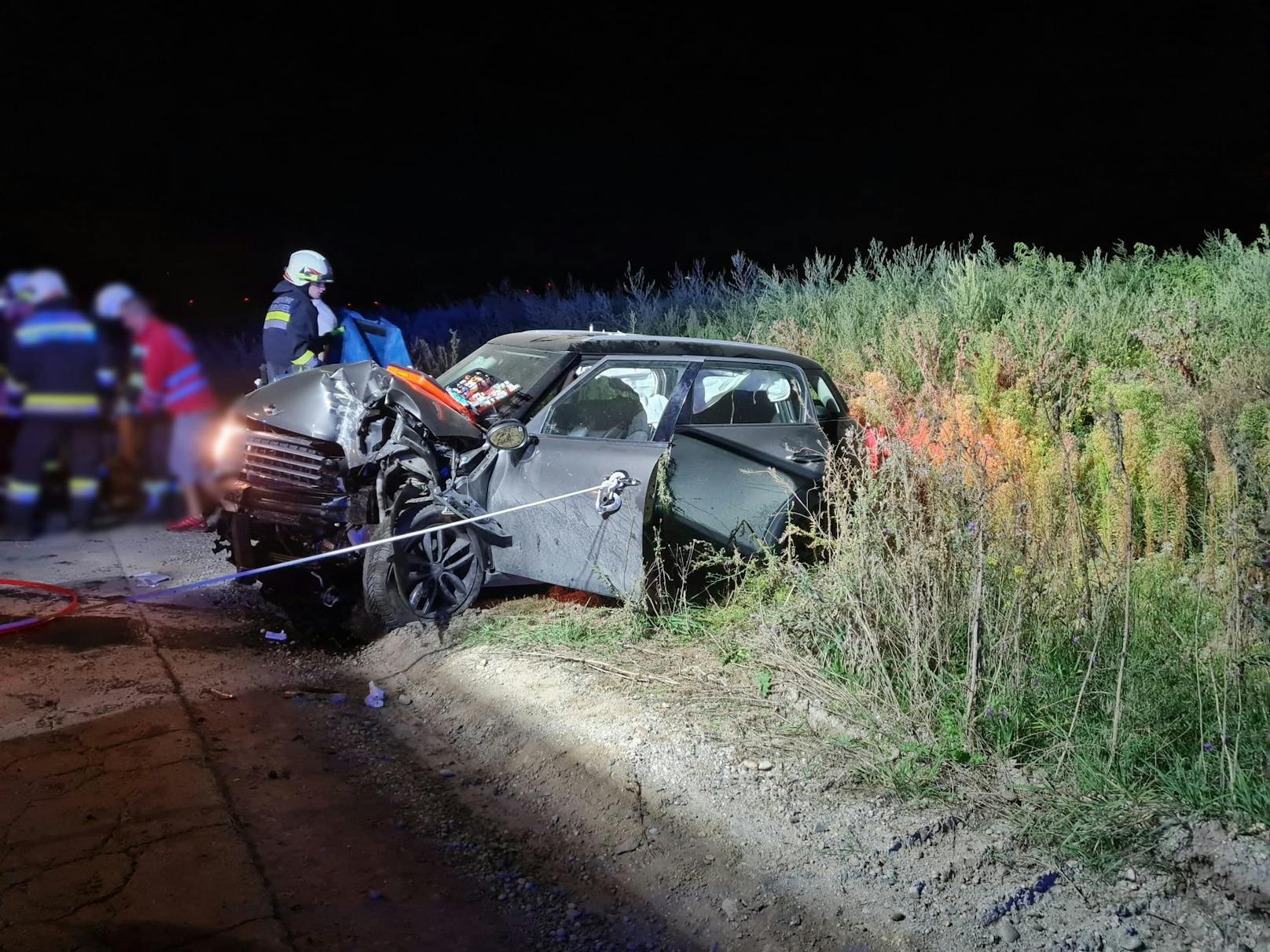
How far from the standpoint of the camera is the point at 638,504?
5.40 meters

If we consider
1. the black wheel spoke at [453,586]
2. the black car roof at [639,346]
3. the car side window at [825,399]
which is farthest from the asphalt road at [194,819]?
the car side window at [825,399]

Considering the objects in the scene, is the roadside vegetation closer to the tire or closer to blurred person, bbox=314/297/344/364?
the tire

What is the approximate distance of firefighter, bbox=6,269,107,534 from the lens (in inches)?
370

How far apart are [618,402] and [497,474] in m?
0.90

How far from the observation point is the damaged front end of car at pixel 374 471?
5.79m

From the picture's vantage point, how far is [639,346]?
6312mm

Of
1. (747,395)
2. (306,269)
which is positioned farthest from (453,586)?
(306,269)

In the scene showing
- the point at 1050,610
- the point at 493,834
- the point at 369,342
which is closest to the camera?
the point at 493,834

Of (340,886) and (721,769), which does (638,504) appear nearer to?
(721,769)

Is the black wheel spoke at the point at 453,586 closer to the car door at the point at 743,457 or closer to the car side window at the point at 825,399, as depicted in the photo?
the car door at the point at 743,457

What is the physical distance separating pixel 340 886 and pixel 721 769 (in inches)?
61.1

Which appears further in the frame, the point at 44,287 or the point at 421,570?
the point at 44,287

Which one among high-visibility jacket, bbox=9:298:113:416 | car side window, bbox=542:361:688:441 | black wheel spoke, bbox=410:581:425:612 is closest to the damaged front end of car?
black wheel spoke, bbox=410:581:425:612

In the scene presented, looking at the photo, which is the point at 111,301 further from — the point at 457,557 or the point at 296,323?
the point at 457,557
